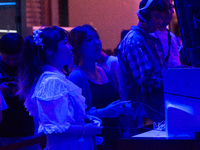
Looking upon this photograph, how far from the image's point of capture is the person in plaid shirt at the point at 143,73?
1779mm

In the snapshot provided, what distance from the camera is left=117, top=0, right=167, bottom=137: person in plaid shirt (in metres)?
Answer: 1.78

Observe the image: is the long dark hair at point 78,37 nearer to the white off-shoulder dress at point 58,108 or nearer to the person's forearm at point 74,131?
the white off-shoulder dress at point 58,108

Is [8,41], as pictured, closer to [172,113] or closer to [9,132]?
[9,132]

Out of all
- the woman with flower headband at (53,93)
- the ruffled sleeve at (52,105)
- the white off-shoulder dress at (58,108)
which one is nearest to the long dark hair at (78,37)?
the woman with flower headband at (53,93)

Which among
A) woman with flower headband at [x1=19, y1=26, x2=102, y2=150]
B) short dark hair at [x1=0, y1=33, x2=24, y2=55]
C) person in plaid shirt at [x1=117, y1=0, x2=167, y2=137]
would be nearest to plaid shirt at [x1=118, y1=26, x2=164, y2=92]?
person in plaid shirt at [x1=117, y1=0, x2=167, y2=137]

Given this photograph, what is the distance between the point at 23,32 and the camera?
115 inches

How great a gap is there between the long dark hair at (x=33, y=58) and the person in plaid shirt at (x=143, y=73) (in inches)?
20.5

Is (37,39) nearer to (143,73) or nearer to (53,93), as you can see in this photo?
(53,93)

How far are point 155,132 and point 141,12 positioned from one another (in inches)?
34.2

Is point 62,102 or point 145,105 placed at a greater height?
point 62,102

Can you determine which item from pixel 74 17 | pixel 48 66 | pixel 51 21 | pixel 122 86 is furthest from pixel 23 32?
pixel 48 66

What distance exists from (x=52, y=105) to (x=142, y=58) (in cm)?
72

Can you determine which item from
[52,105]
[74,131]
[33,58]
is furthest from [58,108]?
[33,58]

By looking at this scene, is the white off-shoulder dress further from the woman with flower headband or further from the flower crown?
the flower crown
